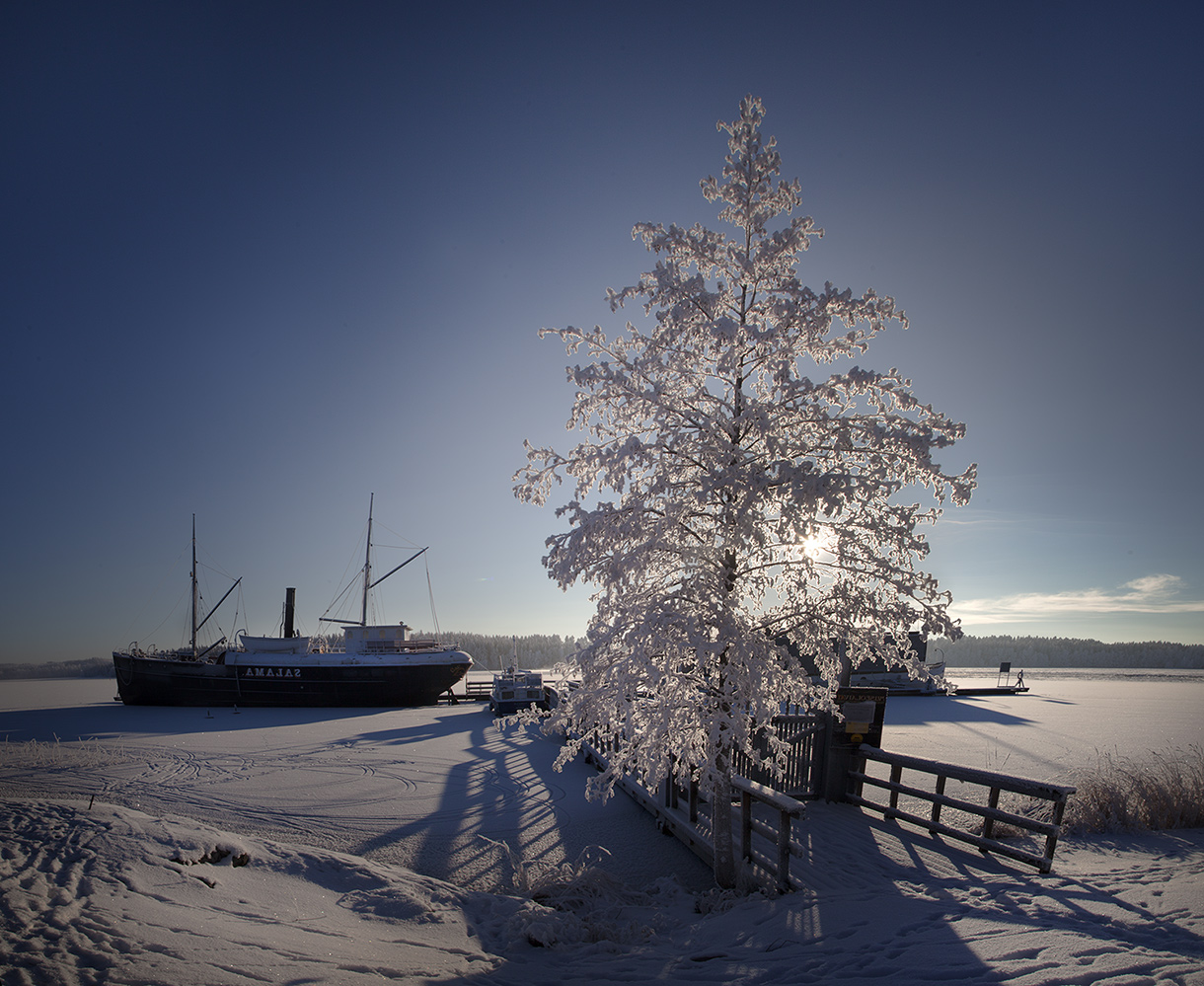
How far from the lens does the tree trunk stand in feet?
21.3

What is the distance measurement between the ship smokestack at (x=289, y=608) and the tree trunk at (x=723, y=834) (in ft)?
138

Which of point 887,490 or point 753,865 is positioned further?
point 753,865

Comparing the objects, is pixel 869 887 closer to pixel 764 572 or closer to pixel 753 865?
pixel 753 865

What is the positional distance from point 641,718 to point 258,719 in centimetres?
2561

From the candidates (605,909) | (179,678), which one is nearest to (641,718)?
(605,909)

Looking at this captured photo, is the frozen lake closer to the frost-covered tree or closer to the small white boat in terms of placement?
the small white boat

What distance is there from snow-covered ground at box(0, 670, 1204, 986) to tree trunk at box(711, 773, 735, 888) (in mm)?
485

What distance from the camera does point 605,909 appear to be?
6031 millimetres

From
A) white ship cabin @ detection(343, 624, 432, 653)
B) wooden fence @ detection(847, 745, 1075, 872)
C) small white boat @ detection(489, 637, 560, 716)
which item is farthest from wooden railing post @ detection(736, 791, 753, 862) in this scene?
white ship cabin @ detection(343, 624, 432, 653)

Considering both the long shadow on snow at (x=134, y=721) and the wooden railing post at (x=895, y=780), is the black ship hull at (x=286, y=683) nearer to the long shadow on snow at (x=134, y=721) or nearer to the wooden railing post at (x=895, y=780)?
the long shadow on snow at (x=134, y=721)

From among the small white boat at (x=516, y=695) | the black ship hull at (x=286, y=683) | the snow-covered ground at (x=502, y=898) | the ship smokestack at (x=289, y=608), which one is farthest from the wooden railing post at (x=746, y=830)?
the ship smokestack at (x=289, y=608)

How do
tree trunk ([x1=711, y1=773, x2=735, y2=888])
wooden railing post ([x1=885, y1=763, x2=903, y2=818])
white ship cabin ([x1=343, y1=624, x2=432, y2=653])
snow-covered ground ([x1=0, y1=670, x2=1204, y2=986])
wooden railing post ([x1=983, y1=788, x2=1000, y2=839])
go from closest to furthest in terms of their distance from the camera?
snow-covered ground ([x1=0, y1=670, x2=1204, y2=986]) < tree trunk ([x1=711, y1=773, x2=735, y2=888]) < wooden railing post ([x1=983, y1=788, x2=1000, y2=839]) < wooden railing post ([x1=885, y1=763, x2=903, y2=818]) < white ship cabin ([x1=343, y1=624, x2=432, y2=653])

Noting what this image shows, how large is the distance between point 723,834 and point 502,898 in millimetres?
2471

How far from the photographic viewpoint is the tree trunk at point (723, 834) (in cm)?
650
